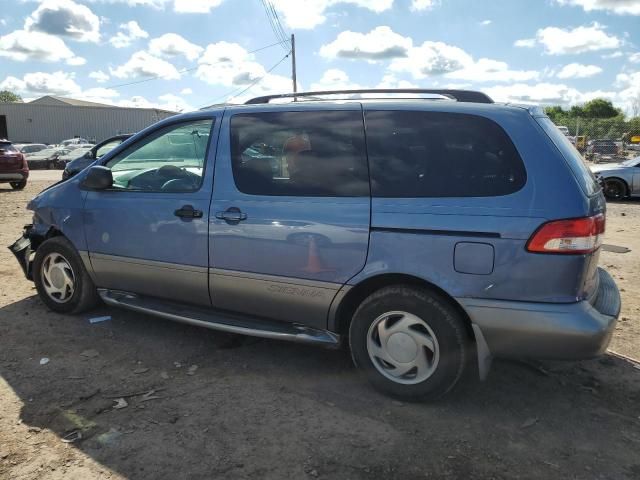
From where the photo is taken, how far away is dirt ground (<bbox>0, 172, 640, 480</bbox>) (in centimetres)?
265

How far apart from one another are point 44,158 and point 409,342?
3089cm

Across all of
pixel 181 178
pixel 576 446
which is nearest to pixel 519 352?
pixel 576 446

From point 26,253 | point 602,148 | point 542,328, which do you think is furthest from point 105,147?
point 602,148

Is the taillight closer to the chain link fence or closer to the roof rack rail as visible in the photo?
the roof rack rail

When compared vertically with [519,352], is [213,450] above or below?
below

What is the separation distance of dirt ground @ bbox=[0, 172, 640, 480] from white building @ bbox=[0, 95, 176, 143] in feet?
156

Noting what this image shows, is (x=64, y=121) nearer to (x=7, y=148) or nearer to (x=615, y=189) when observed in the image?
(x=7, y=148)

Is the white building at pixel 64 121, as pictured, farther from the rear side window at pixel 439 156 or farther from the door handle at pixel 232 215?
the rear side window at pixel 439 156

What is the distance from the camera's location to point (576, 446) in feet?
9.30

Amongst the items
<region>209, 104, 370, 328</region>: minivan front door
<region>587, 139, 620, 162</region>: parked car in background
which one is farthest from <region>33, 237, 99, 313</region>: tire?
<region>587, 139, 620, 162</region>: parked car in background

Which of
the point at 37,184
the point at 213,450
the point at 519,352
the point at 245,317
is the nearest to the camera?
the point at 213,450

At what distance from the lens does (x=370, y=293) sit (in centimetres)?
334

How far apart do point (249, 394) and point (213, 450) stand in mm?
627

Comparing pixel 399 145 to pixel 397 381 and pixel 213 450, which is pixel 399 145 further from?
pixel 213 450
